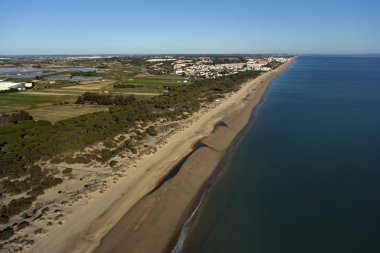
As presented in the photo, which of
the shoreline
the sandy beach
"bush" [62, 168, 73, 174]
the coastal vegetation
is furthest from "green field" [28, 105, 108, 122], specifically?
the shoreline

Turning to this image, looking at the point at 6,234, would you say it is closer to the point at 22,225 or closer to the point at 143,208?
the point at 22,225

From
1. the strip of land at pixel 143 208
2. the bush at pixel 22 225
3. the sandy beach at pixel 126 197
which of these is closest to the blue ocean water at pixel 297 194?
the strip of land at pixel 143 208

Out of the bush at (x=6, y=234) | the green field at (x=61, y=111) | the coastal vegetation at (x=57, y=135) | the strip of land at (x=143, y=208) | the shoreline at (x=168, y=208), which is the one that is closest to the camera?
the bush at (x=6, y=234)

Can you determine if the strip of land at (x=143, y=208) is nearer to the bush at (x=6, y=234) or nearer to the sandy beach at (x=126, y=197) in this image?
the sandy beach at (x=126, y=197)

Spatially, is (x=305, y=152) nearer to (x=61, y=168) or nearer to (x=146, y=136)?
(x=146, y=136)

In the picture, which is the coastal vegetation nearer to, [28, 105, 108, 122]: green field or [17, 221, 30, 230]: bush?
[17, 221, 30, 230]: bush

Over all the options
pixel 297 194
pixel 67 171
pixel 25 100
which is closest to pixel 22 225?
pixel 67 171
